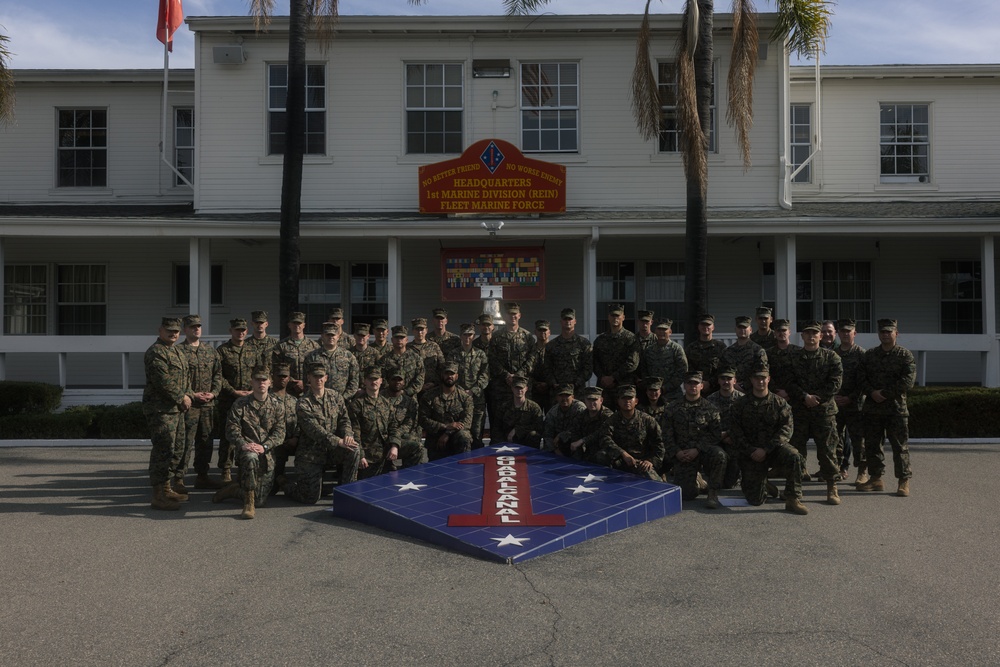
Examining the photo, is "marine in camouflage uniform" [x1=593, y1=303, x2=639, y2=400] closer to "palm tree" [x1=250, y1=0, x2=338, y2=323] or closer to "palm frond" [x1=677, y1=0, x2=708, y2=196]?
"palm frond" [x1=677, y1=0, x2=708, y2=196]

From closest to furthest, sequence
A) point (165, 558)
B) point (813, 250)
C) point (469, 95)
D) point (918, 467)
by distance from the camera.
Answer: point (165, 558)
point (918, 467)
point (469, 95)
point (813, 250)

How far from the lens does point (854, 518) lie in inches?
312

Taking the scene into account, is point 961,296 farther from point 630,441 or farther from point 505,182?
point 630,441

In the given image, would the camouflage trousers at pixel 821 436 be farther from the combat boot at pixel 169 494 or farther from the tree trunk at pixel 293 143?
the tree trunk at pixel 293 143

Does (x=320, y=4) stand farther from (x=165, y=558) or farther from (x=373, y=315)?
(x=165, y=558)

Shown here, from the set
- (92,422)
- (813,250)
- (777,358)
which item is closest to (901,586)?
(777,358)

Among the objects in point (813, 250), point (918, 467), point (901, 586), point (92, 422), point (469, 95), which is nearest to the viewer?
point (901, 586)

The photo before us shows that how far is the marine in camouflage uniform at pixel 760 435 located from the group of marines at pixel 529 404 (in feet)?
0.05

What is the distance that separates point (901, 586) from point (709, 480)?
274cm

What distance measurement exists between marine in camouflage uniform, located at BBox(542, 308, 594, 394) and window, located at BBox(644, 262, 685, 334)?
709cm

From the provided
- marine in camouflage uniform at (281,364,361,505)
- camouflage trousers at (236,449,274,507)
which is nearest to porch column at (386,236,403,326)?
marine in camouflage uniform at (281,364,361,505)

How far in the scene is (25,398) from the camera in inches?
555

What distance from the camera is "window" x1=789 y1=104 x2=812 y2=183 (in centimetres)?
1836

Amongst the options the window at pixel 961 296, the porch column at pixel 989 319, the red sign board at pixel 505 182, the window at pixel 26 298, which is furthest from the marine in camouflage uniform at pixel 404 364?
the window at pixel 961 296
